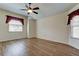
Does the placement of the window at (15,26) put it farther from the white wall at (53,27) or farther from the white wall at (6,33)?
the white wall at (53,27)

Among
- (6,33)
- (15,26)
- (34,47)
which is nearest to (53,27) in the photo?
(34,47)

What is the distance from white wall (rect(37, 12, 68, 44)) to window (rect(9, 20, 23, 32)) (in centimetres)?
39

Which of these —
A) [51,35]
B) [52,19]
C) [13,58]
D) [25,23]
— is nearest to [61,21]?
[52,19]

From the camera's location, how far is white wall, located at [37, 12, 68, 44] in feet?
6.56

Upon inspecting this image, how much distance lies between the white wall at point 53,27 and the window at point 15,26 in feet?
1.28

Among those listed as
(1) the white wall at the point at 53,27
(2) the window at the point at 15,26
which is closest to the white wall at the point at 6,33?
(2) the window at the point at 15,26

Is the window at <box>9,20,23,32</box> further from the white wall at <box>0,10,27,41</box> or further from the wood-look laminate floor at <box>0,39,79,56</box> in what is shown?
the wood-look laminate floor at <box>0,39,79,56</box>

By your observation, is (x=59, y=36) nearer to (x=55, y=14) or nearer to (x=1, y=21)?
(x=55, y=14)

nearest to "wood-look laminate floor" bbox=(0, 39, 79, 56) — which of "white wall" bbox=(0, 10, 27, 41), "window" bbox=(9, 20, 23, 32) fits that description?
"white wall" bbox=(0, 10, 27, 41)

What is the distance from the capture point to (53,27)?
2027mm

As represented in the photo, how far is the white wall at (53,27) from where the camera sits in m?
2.00

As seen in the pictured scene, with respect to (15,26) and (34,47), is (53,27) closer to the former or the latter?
(34,47)

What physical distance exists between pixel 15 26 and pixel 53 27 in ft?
2.57

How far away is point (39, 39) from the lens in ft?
6.54
